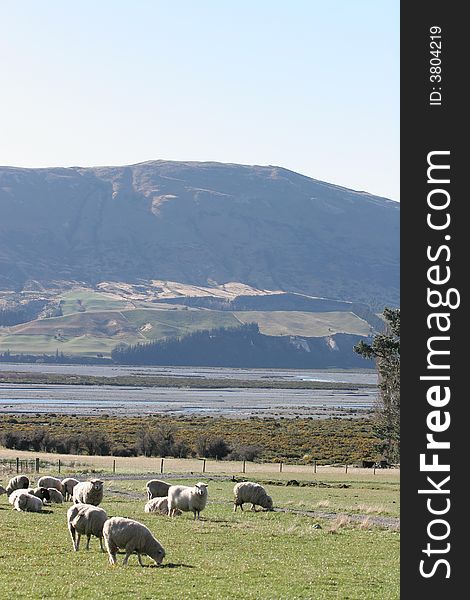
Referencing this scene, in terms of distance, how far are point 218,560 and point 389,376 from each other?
3655 cm

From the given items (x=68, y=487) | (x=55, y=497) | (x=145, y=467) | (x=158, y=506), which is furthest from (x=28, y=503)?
(x=145, y=467)

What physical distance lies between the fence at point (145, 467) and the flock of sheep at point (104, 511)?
39.2 ft

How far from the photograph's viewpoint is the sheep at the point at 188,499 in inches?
1043

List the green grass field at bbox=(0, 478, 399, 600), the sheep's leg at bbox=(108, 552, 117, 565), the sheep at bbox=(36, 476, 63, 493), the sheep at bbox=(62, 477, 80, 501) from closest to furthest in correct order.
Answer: the green grass field at bbox=(0, 478, 399, 600)
the sheep's leg at bbox=(108, 552, 117, 565)
the sheep at bbox=(36, 476, 63, 493)
the sheep at bbox=(62, 477, 80, 501)

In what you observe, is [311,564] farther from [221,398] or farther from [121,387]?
[121,387]

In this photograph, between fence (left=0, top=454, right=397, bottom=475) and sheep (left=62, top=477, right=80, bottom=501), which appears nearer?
sheep (left=62, top=477, right=80, bottom=501)

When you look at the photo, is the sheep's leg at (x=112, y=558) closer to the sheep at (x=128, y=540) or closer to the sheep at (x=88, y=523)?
the sheep at (x=128, y=540)

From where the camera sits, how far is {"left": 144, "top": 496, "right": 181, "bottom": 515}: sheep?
2742 cm

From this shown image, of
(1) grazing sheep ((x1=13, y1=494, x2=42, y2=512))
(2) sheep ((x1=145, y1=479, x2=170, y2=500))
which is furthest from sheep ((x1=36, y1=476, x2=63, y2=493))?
(1) grazing sheep ((x1=13, y1=494, x2=42, y2=512))

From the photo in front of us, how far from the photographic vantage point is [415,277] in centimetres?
1010

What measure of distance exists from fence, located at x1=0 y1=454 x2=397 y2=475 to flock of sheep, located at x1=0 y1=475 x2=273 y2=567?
11936 millimetres

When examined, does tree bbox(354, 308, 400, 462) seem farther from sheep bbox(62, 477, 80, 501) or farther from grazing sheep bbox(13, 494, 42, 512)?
grazing sheep bbox(13, 494, 42, 512)

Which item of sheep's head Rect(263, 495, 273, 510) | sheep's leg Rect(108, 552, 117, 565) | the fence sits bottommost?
the fence

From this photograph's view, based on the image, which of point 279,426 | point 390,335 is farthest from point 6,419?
point 390,335
